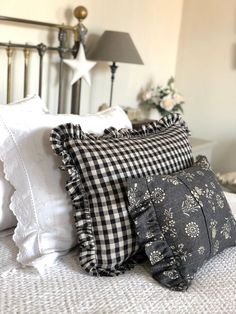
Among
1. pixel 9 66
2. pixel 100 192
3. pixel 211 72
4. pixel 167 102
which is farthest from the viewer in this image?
pixel 211 72

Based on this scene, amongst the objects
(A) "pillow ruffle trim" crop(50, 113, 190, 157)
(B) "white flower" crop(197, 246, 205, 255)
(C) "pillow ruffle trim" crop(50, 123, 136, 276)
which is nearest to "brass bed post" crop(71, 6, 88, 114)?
(A) "pillow ruffle trim" crop(50, 113, 190, 157)

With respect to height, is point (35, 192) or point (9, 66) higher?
point (9, 66)

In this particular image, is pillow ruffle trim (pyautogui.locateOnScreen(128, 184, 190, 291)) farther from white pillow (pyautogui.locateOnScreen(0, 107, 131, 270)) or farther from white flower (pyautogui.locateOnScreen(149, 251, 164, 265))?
white pillow (pyautogui.locateOnScreen(0, 107, 131, 270))

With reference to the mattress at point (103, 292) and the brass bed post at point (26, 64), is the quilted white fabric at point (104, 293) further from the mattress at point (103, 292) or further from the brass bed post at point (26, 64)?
the brass bed post at point (26, 64)

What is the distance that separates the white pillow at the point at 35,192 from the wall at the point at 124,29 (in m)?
0.81

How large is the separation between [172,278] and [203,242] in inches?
5.0

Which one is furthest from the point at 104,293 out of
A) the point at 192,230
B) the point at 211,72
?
the point at 211,72

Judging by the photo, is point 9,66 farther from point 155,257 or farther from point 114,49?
point 155,257

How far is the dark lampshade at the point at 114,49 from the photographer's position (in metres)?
2.19

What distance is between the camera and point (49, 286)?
3.32 ft

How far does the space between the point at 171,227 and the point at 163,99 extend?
173cm

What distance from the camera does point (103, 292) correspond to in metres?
1.00

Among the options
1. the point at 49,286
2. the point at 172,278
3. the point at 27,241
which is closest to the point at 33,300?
the point at 49,286

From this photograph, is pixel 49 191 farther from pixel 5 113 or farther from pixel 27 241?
pixel 5 113
